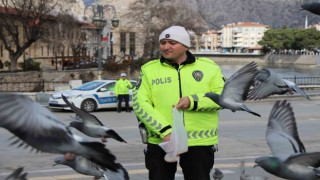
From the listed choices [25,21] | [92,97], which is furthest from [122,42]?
[92,97]

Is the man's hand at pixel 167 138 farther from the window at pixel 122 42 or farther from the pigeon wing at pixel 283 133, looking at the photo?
the window at pixel 122 42

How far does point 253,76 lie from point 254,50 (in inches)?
7499

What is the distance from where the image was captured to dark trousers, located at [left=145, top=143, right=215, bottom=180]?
14.5 feet

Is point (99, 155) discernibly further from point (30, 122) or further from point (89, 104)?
point (89, 104)

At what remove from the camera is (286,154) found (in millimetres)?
3549

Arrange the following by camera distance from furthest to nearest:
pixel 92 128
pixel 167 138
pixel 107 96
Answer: pixel 107 96
pixel 167 138
pixel 92 128

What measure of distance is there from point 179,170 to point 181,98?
501 centimetres

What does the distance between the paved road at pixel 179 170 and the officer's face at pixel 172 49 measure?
3.55ft

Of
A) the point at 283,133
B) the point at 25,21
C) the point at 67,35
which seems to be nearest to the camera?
the point at 283,133

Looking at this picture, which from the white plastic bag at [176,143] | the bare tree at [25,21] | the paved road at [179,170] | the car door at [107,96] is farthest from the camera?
the bare tree at [25,21]

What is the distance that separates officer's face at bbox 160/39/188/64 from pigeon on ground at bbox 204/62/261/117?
2.16 feet

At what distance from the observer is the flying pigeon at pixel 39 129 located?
9.05 ft

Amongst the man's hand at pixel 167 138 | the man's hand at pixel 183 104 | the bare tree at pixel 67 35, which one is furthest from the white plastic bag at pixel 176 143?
the bare tree at pixel 67 35

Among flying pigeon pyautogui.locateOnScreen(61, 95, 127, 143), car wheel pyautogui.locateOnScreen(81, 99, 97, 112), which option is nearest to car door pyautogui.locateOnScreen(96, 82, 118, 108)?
car wheel pyautogui.locateOnScreen(81, 99, 97, 112)
